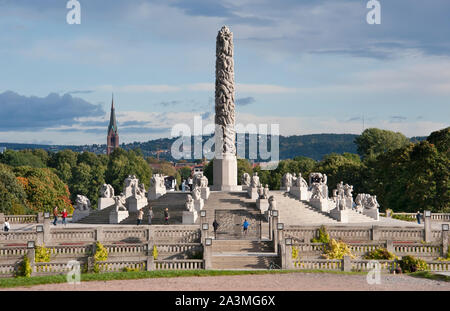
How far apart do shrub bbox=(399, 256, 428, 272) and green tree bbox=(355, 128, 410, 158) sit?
3385 inches

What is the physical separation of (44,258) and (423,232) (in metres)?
23.6

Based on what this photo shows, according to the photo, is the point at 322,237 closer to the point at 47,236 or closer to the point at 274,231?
the point at 274,231

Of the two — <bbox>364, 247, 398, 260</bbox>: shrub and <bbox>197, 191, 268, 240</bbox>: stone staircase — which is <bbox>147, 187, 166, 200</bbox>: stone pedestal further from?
<bbox>364, 247, 398, 260</bbox>: shrub

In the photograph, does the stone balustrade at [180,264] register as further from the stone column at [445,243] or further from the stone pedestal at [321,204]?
the stone pedestal at [321,204]

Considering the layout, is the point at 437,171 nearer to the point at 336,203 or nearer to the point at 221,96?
the point at 336,203

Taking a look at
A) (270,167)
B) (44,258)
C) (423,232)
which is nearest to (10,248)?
(44,258)

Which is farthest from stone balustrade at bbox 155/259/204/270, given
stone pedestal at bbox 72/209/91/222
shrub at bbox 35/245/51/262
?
stone pedestal at bbox 72/209/91/222

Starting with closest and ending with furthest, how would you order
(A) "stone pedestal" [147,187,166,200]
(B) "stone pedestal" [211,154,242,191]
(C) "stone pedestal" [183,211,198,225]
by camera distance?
(C) "stone pedestal" [183,211,198,225], (A) "stone pedestal" [147,187,166,200], (B) "stone pedestal" [211,154,242,191]

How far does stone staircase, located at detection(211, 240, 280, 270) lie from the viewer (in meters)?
35.5

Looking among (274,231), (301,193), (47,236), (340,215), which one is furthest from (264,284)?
(301,193)

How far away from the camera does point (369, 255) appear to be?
1451 inches

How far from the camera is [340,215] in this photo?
168ft

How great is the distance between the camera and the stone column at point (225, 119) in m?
60.4
